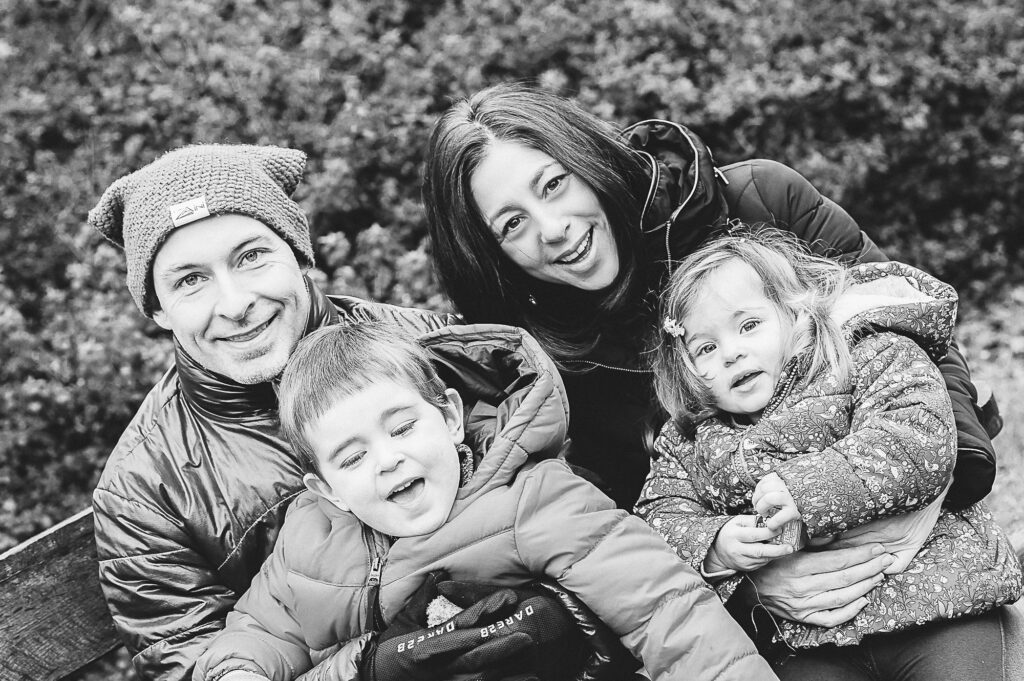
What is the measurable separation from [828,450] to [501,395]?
88cm

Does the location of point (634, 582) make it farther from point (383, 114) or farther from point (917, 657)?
point (383, 114)

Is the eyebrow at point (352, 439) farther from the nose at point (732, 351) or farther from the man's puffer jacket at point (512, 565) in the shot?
the nose at point (732, 351)

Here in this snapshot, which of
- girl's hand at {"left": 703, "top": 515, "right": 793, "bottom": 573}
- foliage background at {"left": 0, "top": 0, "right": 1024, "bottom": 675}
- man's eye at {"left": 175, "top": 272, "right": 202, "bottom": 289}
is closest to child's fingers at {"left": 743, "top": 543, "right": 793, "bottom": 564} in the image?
girl's hand at {"left": 703, "top": 515, "right": 793, "bottom": 573}

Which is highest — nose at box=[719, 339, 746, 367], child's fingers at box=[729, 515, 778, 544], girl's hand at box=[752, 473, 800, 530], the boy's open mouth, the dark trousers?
nose at box=[719, 339, 746, 367]

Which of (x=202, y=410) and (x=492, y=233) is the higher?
(x=492, y=233)

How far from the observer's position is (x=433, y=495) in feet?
7.34

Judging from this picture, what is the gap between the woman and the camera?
2.70 meters

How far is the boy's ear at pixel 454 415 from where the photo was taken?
2.40 meters

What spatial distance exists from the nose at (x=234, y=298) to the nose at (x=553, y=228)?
2.68 ft

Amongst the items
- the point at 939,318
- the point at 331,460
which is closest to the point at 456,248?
the point at 331,460

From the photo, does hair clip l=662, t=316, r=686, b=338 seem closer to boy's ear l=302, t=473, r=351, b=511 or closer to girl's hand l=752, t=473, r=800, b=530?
girl's hand l=752, t=473, r=800, b=530

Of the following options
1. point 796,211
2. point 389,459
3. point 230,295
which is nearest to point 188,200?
point 230,295

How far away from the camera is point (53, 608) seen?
2.61 m

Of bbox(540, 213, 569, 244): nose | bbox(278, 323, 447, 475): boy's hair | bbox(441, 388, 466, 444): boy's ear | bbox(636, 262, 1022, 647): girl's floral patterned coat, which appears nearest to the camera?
bbox(636, 262, 1022, 647): girl's floral patterned coat
